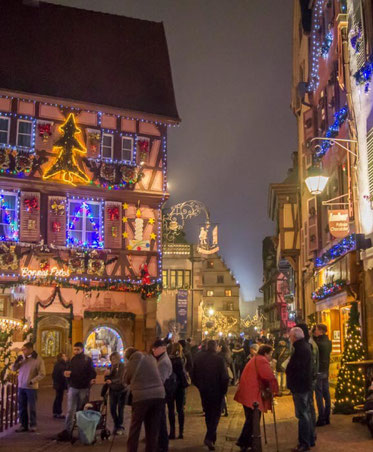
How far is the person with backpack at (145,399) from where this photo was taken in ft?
26.8

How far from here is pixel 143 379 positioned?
8.29 metres

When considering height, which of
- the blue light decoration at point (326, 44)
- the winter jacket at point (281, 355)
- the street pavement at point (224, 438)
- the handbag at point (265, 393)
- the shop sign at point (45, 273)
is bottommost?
the street pavement at point (224, 438)

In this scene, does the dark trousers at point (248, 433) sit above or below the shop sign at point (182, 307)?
below

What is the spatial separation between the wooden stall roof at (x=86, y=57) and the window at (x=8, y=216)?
4.62 meters

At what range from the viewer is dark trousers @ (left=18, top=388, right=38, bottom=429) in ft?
40.7

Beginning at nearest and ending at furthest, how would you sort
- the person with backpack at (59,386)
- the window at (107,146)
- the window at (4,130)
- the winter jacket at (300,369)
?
the winter jacket at (300,369)
the person with backpack at (59,386)
the window at (4,130)
the window at (107,146)

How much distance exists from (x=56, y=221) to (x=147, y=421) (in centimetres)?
1783

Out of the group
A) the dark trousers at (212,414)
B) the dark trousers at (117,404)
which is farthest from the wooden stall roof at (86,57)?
the dark trousers at (212,414)

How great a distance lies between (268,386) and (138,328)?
18.2 m

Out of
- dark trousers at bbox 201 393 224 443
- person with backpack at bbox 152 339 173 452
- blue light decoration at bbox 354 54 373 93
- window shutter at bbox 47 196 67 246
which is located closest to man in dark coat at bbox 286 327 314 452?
dark trousers at bbox 201 393 224 443

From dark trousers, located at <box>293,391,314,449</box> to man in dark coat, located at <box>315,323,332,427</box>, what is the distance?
85.2 inches

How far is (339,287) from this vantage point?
16016 millimetres

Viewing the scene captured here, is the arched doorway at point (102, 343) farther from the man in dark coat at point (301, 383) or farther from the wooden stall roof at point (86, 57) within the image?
the man in dark coat at point (301, 383)

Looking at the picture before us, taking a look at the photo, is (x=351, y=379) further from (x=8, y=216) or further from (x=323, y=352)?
(x=8, y=216)
